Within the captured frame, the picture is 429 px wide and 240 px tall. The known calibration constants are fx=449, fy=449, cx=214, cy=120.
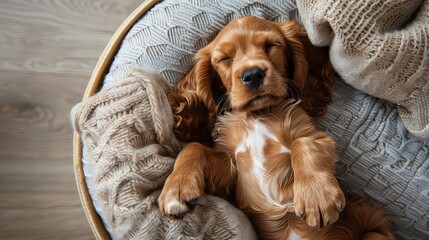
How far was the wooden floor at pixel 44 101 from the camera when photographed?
236 centimetres

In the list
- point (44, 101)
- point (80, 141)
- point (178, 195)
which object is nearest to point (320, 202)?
point (178, 195)

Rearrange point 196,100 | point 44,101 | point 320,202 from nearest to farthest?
point 320,202 < point 196,100 < point 44,101

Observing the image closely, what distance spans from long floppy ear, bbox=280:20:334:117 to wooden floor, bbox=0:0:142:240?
129 centimetres

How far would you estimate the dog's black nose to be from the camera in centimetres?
156

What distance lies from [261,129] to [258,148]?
0.08m

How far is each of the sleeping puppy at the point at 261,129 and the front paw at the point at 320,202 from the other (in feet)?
0.12

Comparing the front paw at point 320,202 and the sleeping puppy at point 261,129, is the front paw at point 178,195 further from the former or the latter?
the front paw at point 320,202

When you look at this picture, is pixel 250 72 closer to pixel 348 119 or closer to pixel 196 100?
pixel 196 100

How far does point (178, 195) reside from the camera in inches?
58.3

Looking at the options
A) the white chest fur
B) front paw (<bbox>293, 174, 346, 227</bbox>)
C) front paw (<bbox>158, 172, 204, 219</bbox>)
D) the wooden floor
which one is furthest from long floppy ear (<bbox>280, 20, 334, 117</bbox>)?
the wooden floor

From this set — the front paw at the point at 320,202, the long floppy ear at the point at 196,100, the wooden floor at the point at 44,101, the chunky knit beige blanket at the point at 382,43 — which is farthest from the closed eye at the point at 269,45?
the wooden floor at the point at 44,101

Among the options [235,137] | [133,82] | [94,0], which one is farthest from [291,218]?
[94,0]

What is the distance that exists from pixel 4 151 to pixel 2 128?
13 centimetres

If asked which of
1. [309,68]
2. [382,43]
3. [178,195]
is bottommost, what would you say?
[178,195]
